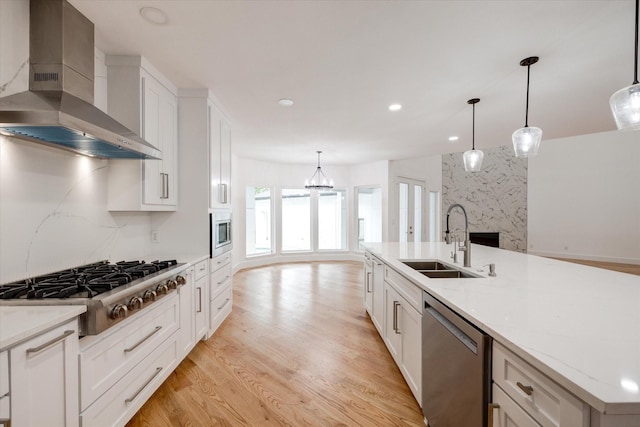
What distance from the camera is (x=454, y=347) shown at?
129 centimetres

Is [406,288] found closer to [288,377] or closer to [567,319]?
[567,319]

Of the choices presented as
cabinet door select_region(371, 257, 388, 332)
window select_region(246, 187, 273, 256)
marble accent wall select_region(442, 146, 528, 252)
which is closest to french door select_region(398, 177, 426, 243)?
marble accent wall select_region(442, 146, 528, 252)

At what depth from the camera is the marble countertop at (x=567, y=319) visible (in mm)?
717

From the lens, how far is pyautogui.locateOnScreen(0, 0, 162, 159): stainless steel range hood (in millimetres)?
1344

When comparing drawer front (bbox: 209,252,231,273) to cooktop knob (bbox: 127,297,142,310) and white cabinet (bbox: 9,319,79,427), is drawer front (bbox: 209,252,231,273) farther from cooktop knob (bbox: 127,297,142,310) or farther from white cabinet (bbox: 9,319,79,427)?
white cabinet (bbox: 9,319,79,427)

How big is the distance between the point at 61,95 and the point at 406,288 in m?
2.54

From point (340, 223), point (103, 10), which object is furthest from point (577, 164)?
point (103, 10)

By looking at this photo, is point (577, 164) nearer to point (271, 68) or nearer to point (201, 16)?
point (271, 68)

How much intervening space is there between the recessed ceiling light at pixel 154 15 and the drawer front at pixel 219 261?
205 centimetres

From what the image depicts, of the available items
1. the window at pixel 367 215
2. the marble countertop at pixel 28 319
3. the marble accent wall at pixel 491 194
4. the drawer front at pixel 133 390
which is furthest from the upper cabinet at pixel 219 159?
the marble accent wall at pixel 491 194

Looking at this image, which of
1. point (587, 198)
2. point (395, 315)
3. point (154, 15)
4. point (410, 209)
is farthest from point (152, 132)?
point (587, 198)

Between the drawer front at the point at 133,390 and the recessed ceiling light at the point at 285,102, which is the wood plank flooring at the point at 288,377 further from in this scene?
the recessed ceiling light at the point at 285,102

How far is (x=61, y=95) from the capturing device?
161 centimetres

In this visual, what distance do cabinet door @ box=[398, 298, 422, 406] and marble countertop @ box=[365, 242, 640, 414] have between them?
0.90ft
